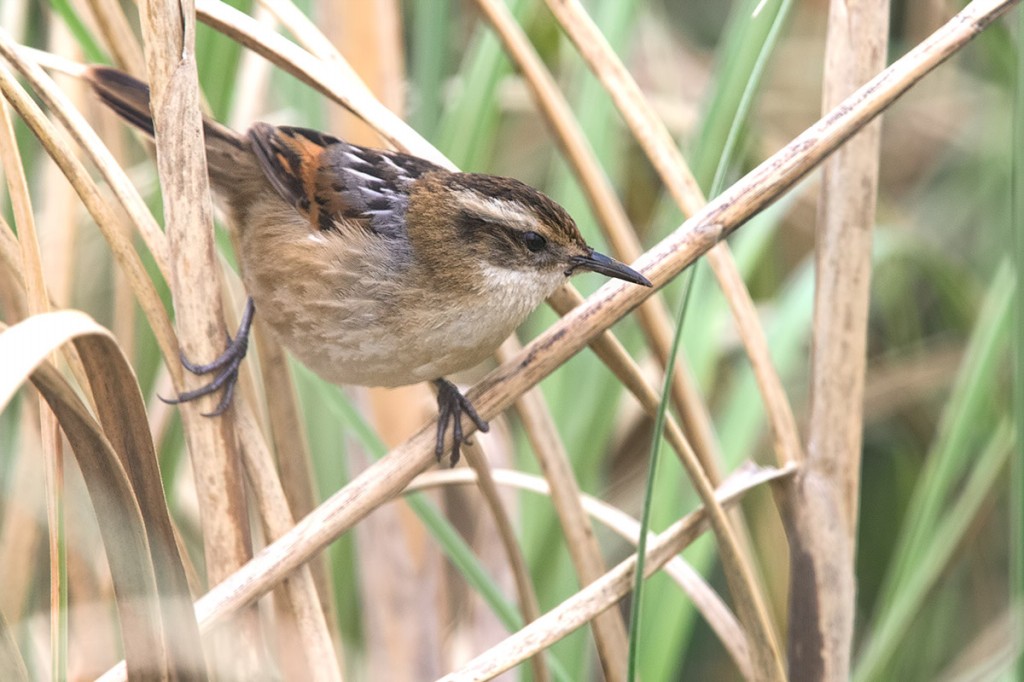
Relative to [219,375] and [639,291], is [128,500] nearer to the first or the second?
[219,375]

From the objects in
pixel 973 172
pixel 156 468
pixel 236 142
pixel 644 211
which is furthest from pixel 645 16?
pixel 156 468

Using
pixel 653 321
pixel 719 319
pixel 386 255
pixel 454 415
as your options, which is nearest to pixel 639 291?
pixel 653 321

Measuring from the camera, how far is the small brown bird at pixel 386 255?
84.0 inches

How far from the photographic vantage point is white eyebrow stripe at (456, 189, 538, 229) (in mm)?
2169

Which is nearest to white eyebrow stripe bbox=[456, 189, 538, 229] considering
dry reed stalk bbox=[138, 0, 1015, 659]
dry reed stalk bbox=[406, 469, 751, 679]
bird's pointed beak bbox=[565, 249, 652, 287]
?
bird's pointed beak bbox=[565, 249, 652, 287]

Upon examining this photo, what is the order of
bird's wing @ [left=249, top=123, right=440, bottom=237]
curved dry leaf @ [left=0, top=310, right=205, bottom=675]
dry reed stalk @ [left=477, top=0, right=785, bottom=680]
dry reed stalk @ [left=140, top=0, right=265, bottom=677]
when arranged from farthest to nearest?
bird's wing @ [left=249, top=123, right=440, bottom=237] → dry reed stalk @ [left=477, top=0, right=785, bottom=680] → dry reed stalk @ [left=140, top=0, right=265, bottom=677] → curved dry leaf @ [left=0, top=310, right=205, bottom=675]

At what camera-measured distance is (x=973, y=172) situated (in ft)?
12.5

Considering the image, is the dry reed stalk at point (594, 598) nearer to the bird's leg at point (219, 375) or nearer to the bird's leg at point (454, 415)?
the bird's leg at point (454, 415)

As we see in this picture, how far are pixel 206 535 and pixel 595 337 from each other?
0.70 m

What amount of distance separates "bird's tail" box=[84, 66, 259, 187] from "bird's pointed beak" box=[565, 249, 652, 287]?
81 cm

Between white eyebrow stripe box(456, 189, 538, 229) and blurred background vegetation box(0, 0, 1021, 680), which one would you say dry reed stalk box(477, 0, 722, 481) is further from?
blurred background vegetation box(0, 0, 1021, 680)

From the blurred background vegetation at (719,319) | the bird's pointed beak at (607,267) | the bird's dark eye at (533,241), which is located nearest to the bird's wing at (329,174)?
the blurred background vegetation at (719,319)

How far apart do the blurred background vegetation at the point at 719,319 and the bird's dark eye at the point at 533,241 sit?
0.42 m

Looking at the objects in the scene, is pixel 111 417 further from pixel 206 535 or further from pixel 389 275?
pixel 389 275
